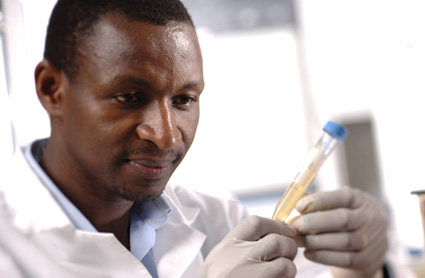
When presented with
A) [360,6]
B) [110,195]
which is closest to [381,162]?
[360,6]

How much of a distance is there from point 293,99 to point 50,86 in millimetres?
3398

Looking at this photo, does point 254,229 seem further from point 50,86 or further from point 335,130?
point 50,86

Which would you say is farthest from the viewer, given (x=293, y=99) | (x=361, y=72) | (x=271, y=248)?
(x=293, y=99)

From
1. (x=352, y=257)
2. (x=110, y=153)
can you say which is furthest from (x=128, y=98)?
(x=352, y=257)

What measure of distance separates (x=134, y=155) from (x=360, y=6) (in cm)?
306

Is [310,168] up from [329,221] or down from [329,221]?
up

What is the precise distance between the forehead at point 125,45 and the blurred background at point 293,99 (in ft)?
4.01

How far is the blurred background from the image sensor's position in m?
2.98

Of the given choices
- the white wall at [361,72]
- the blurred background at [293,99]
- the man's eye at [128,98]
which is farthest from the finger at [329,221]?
the white wall at [361,72]

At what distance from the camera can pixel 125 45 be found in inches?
32.8

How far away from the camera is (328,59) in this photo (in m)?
3.62

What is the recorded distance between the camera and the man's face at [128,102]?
2.74 ft

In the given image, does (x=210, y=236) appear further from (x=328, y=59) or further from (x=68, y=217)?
(x=328, y=59)

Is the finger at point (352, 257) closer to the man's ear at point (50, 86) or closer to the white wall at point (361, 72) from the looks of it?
the man's ear at point (50, 86)
